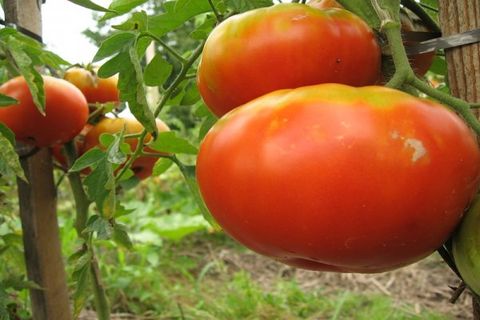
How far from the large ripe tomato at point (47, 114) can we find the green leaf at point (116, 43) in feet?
1.15

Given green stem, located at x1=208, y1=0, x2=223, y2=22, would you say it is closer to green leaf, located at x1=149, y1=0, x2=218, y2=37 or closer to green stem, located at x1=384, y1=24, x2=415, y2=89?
green leaf, located at x1=149, y1=0, x2=218, y2=37

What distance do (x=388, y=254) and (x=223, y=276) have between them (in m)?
2.13

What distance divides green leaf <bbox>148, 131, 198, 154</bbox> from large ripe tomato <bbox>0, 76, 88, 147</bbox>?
0.27 metres

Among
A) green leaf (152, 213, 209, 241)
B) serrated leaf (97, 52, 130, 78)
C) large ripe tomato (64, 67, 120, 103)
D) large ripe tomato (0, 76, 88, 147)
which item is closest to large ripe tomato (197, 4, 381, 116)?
serrated leaf (97, 52, 130, 78)

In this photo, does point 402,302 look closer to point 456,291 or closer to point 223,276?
point 223,276

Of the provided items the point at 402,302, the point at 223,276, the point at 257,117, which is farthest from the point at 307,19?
the point at 223,276

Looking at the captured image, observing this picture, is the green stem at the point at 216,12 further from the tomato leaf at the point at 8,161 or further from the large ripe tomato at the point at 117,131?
the large ripe tomato at the point at 117,131

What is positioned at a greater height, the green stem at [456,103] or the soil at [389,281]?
the green stem at [456,103]

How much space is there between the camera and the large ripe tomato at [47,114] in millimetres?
859

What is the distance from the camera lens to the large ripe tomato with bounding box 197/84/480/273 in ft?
1.12

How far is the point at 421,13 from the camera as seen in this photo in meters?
0.55

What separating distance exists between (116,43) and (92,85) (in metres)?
0.53

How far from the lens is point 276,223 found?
1.17 feet

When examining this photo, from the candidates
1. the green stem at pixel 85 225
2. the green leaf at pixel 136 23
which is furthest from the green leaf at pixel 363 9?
the green stem at pixel 85 225
